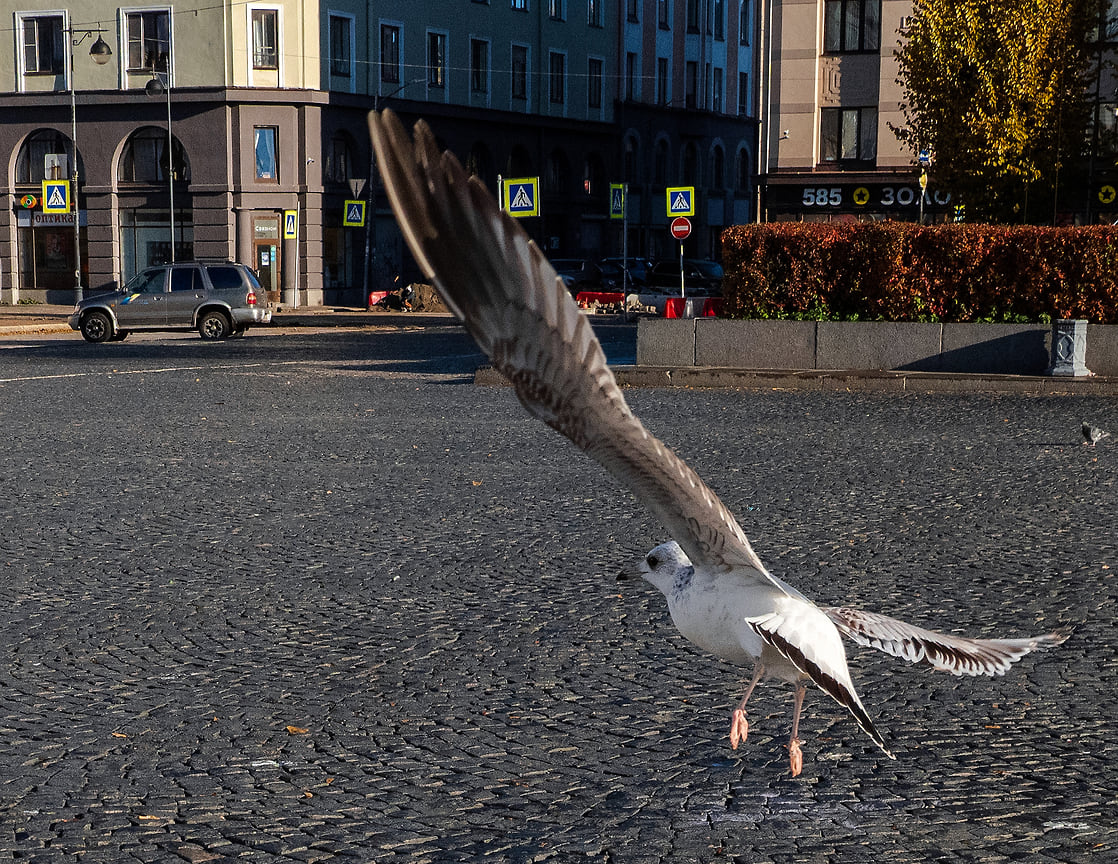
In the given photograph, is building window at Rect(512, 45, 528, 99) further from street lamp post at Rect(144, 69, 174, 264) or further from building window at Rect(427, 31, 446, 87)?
street lamp post at Rect(144, 69, 174, 264)

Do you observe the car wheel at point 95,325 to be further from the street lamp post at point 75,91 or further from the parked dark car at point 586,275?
the parked dark car at point 586,275

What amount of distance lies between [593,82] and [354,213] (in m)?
19.7

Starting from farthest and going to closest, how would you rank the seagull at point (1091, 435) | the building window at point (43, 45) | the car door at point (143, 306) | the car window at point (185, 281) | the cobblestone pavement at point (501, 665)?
the building window at point (43, 45), the car window at point (185, 281), the car door at point (143, 306), the seagull at point (1091, 435), the cobblestone pavement at point (501, 665)

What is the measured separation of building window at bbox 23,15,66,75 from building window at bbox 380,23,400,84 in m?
9.86

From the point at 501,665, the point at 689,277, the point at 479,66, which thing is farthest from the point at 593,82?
the point at 501,665

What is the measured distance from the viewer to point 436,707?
5.58m

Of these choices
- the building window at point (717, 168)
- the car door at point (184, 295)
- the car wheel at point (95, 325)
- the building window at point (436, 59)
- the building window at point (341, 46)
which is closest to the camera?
the car wheel at point (95, 325)

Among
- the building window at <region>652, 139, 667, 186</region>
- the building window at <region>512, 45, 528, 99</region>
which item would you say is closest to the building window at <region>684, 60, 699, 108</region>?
the building window at <region>652, 139, 667, 186</region>

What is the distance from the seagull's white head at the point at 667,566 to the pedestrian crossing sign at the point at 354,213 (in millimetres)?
41572

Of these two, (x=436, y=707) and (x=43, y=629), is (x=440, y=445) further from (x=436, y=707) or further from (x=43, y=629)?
(x=436, y=707)

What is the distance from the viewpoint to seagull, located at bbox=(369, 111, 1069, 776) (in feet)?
9.05

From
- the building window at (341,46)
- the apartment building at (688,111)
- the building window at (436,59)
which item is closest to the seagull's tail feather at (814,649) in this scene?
the building window at (341,46)

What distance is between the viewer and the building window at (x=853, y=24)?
42.2 meters

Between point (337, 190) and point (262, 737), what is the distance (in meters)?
45.1
